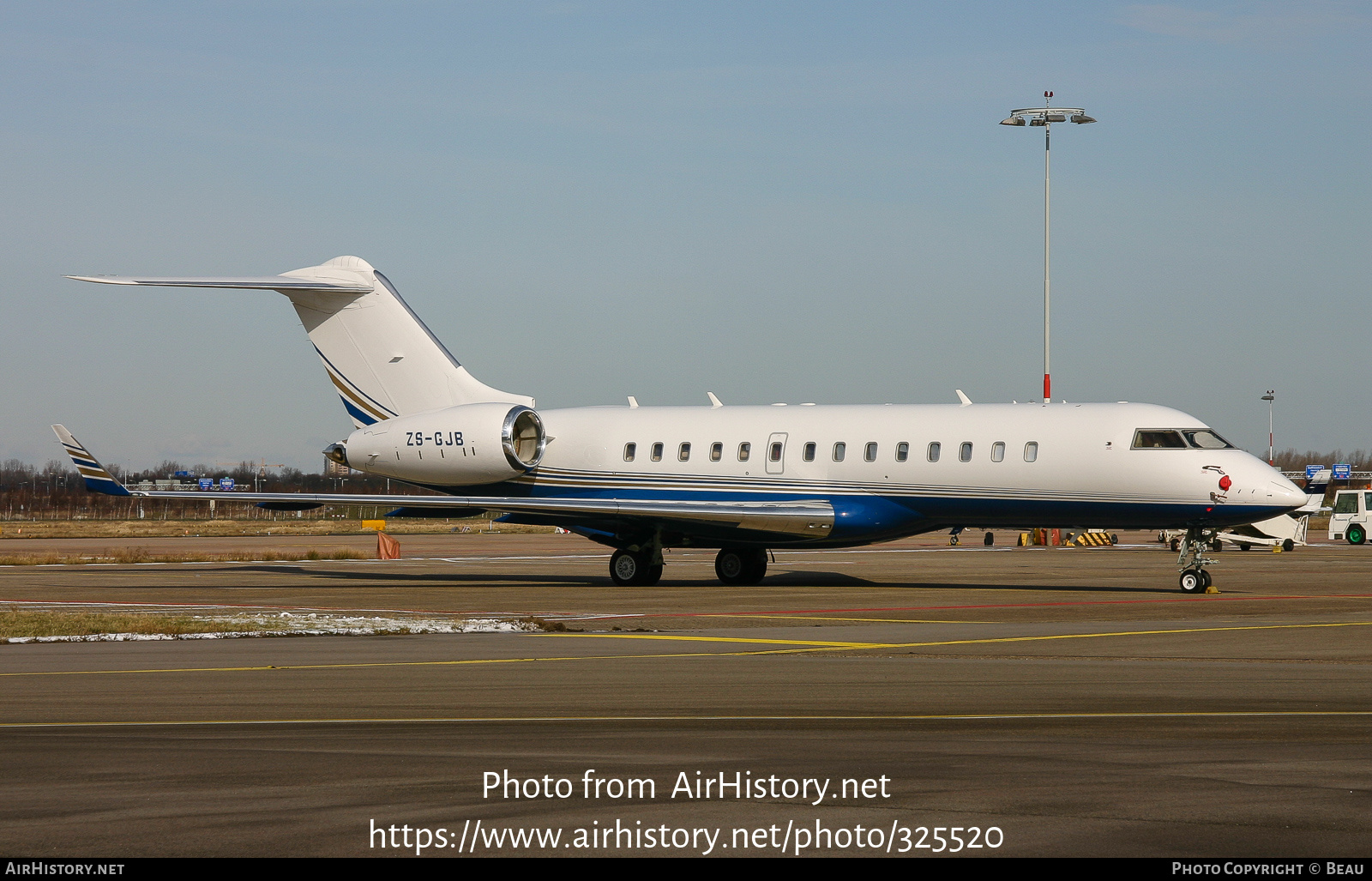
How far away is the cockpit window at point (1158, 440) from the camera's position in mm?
25109

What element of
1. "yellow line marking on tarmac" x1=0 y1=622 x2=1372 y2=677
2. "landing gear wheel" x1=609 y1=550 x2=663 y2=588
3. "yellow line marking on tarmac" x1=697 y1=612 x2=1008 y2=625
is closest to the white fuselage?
"landing gear wheel" x1=609 y1=550 x2=663 y2=588

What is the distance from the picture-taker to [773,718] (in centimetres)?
991

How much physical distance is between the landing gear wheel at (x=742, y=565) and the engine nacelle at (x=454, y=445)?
4.78 meters

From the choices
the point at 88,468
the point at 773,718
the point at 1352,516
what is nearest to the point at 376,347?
the point at 88,468

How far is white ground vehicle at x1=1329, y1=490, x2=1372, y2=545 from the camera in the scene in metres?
54.0

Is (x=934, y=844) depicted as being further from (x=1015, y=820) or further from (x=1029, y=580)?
(x=1029, y=580)

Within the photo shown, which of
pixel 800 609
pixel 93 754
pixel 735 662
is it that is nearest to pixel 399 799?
pixel 93 754

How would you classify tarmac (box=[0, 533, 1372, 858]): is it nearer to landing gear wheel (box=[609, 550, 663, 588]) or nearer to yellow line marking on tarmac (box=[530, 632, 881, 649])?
yellow line marking on tarmac (box=[530, 632, 881, 649])

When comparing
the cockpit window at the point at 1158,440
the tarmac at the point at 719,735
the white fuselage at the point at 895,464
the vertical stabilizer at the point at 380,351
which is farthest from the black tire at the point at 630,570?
the cockpit window at the point at 1158,440

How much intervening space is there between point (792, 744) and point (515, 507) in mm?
20666

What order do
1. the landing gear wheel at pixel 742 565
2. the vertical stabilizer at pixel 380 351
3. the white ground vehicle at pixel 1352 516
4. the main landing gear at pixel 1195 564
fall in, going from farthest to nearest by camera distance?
1. the white ground vehicle at pixel 1352 516
2. the vertical stabilizer at pixel 380 351
3. the landing gear wheel at pixel 742 565
4. the main landing gear at pixel 1195 564

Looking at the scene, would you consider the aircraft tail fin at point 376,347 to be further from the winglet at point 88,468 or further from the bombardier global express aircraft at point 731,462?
the winglet at point 88,468

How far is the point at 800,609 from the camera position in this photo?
21234 mm

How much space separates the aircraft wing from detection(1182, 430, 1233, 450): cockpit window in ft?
21.9
